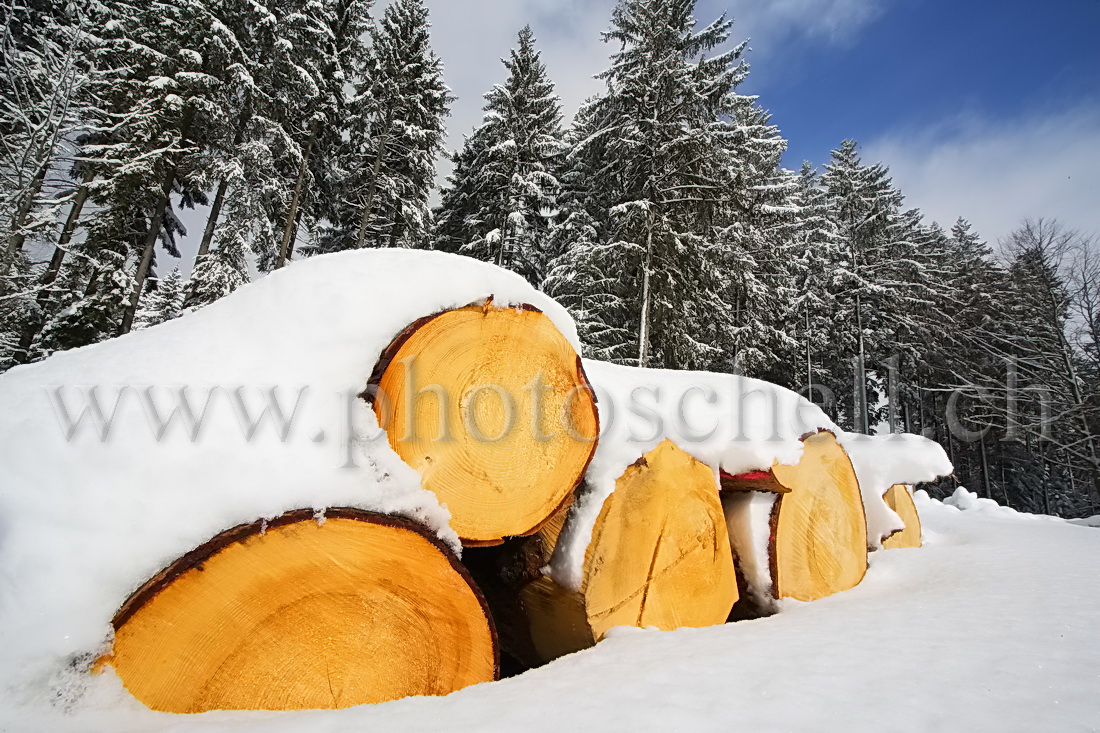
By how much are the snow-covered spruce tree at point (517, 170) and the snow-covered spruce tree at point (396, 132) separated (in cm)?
161

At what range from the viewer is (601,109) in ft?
41.5

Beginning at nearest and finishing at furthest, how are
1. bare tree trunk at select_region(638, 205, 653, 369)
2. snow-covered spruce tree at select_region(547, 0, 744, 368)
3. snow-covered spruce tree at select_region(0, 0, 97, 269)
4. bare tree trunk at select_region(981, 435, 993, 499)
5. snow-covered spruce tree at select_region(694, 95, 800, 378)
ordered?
snow-covered spruce tree at select_region(0, 0, 97, 269), bare tree trunk at select_region(638, 205, 653, 369), snow-covered spruce tree at select_region(547, 0, 744, 368), snow-covered spruce tree at select_region(694, 95, 800, 378), bare tree trunk at select_region(981, 435, 993, 499)

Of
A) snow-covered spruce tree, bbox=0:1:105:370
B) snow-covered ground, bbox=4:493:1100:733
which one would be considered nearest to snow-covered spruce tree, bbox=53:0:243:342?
snow-covered spruce tree, bbox=0:1:105:370

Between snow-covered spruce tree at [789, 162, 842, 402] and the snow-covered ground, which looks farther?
snow-covered spruce tree at [789, 162, 842, 402]

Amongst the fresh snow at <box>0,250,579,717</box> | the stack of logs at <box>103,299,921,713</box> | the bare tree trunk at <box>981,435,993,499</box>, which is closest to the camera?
the fresh snow at <box>0,250,579,717</box>

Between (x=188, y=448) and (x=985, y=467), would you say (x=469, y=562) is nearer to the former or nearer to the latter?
(x=188, y=448)

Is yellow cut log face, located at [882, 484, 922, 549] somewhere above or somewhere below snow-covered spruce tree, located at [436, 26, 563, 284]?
below

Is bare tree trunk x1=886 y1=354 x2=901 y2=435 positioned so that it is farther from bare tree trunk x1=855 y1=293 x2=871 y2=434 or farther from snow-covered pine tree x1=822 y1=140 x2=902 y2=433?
bare tree trunk x1=855 y1=293 x2=871 y2=434

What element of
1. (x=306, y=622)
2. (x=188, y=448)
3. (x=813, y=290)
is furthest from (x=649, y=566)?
(x=813, y=290)

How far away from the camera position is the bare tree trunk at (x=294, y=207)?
12530 mm

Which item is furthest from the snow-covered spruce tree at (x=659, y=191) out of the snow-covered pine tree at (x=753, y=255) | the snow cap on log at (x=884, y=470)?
the snow cap on log at (x=884, y=470)

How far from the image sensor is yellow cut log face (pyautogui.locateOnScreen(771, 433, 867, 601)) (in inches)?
85.3

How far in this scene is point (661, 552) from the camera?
1.84 m

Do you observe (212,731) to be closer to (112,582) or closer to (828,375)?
(112,582)
